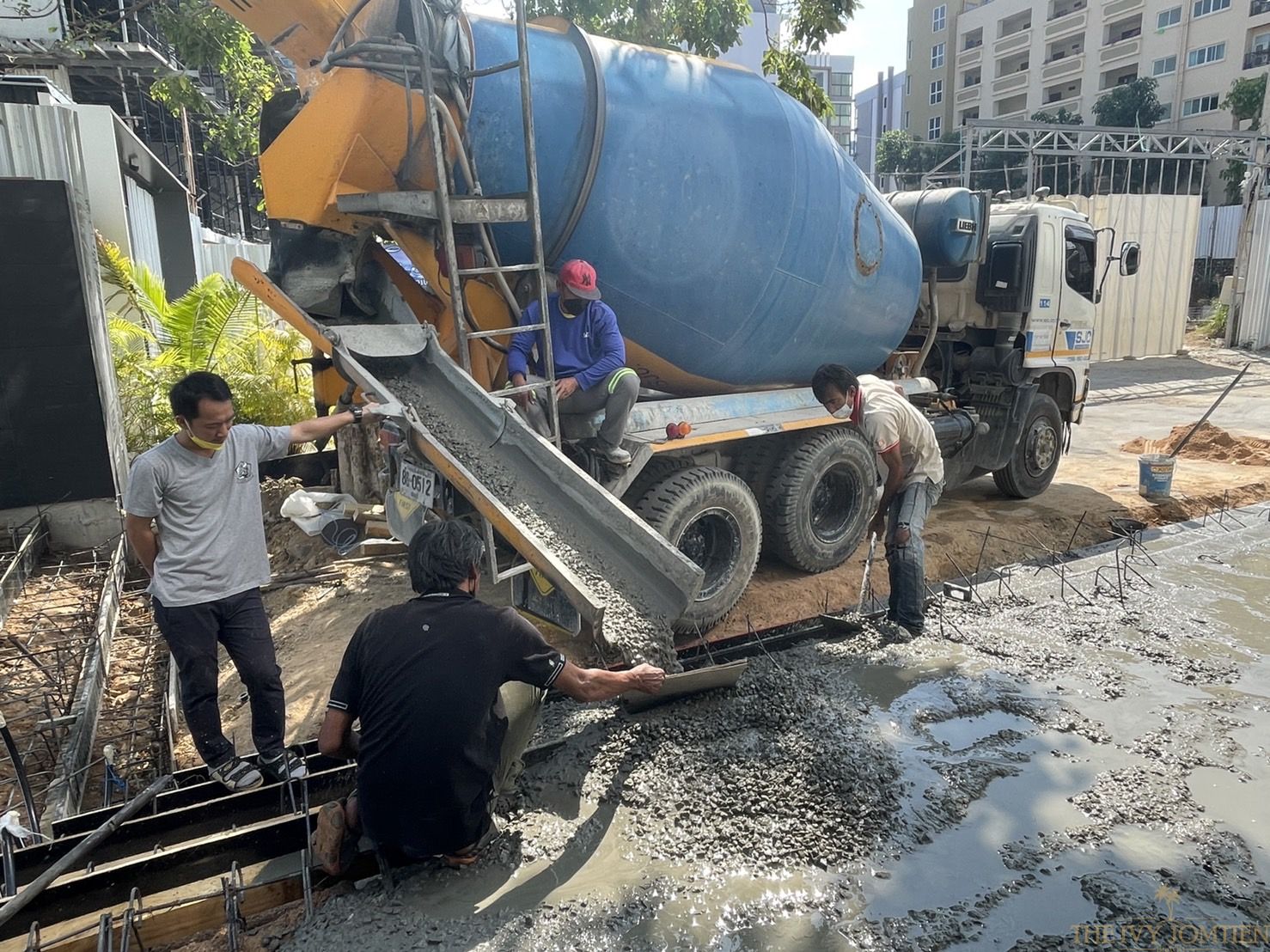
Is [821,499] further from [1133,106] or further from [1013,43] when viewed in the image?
[1013,43]

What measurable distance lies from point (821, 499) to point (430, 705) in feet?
14.2

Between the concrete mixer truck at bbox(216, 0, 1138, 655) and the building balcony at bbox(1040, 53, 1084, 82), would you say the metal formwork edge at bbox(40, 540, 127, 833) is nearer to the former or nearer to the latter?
the concrete mixer truck at bbox(216, 0, 1138, 655)

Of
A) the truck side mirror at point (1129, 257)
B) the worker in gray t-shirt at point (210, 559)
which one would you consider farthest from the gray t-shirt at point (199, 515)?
the truck side mirror at point (1129, 257)

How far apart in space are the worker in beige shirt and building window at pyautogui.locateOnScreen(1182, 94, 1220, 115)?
36.2m

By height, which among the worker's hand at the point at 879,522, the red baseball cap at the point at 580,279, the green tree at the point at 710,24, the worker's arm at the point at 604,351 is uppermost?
the green tree at the point at 710,24

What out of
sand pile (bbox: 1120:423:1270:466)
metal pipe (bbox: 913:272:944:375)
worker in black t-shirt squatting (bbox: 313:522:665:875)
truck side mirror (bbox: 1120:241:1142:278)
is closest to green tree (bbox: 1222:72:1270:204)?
sand pile (bbox: 1120:423:1270:466)

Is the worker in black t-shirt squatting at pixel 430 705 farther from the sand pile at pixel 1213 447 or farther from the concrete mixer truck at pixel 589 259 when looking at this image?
the sand pile at pixel 1213 447

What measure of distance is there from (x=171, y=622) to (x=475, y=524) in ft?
5.18

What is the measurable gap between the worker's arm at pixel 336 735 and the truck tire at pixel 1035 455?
708 centimetres

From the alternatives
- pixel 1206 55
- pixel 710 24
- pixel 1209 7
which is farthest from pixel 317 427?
pixel 1209 7

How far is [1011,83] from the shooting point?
4141 centimetres

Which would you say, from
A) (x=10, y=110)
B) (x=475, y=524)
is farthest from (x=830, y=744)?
(x=10, y=110)

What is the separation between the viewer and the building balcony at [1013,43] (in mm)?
40219

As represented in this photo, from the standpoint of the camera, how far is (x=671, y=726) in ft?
11.2
